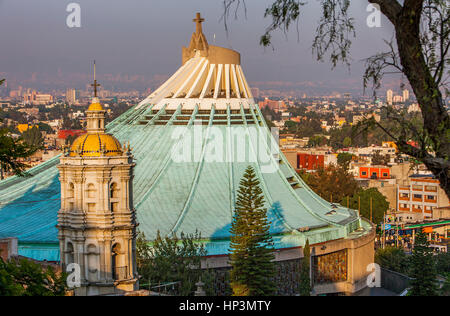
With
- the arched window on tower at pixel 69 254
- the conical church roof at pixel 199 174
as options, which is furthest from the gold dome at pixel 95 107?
the conical church roof at pixel 199 174

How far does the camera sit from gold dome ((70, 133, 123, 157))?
65.8 ft

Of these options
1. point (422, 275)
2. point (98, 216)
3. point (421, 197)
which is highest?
point (98, 216)

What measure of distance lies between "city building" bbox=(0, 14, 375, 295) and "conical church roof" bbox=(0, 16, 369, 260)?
0.05 meters

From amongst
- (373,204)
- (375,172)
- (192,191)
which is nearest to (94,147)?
(192,191)

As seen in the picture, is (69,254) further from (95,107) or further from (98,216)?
(95,107)

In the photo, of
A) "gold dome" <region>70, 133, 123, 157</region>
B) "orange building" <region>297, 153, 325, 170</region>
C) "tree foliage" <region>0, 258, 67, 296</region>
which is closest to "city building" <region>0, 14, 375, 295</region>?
"gold dome" <region>70, 133, 123, 157</region>

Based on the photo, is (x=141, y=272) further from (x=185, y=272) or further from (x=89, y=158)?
(x=89, y=158)

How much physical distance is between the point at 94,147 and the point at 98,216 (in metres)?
1.69

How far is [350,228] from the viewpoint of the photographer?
37.5 metres

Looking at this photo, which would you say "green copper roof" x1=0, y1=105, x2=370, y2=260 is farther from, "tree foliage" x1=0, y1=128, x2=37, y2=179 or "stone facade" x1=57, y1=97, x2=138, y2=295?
"tree foliage" x1=0, y1=128, x2=37, y2=179

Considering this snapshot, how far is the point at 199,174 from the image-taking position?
3872 centimetres

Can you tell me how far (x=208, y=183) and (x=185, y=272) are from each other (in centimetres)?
1246

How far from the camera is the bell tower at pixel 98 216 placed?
19.7 meters
